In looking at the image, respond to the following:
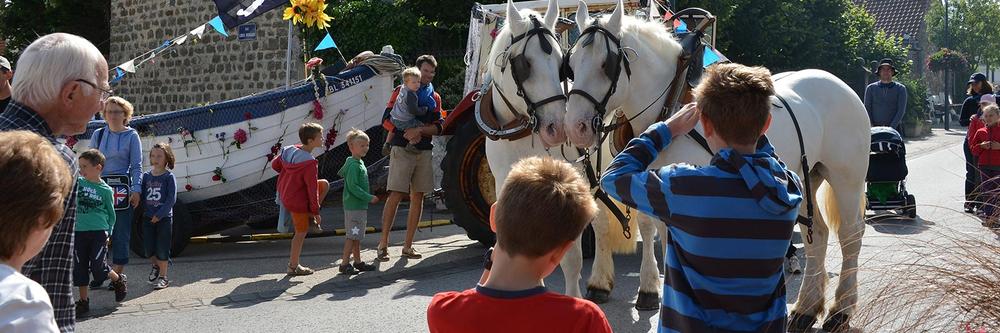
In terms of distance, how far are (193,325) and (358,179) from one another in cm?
229

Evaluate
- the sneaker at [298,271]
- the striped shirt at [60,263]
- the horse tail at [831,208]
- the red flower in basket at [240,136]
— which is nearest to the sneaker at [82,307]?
the sneaker at [298,271]

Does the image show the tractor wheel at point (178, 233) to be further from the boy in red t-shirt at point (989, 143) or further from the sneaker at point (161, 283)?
the boy in red t-shirt at point (989, 143)

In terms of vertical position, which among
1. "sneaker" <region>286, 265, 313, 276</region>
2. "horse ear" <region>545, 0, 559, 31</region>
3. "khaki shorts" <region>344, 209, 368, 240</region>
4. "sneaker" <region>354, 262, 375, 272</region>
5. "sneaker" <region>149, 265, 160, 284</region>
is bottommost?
"sneaker" <region>354, 262, 375, 272</region>

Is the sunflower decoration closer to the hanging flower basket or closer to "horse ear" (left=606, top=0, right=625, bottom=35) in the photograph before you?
"horse ear" (left=606, top=0, right=625, bottom=35)

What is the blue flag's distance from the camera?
35.3 feet

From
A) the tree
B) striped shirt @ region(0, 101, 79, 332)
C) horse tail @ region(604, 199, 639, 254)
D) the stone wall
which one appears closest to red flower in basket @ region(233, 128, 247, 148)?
horse tail @ region(604, 199, 639, 254)

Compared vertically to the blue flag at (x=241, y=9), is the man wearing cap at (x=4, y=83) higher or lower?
lower

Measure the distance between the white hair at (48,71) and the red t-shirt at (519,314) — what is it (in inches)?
55.2

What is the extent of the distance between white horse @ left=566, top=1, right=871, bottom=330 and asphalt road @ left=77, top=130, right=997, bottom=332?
0.23 meters

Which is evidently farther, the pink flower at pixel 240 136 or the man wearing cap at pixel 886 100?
the man wearing cap at pixel 886 100

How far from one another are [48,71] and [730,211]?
209 cm

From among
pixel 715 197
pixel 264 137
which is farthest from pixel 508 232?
pixel 264 137

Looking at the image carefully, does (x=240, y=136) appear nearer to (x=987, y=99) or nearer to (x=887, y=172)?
(x=887, y=172)

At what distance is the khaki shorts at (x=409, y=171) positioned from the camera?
9.01 metres
